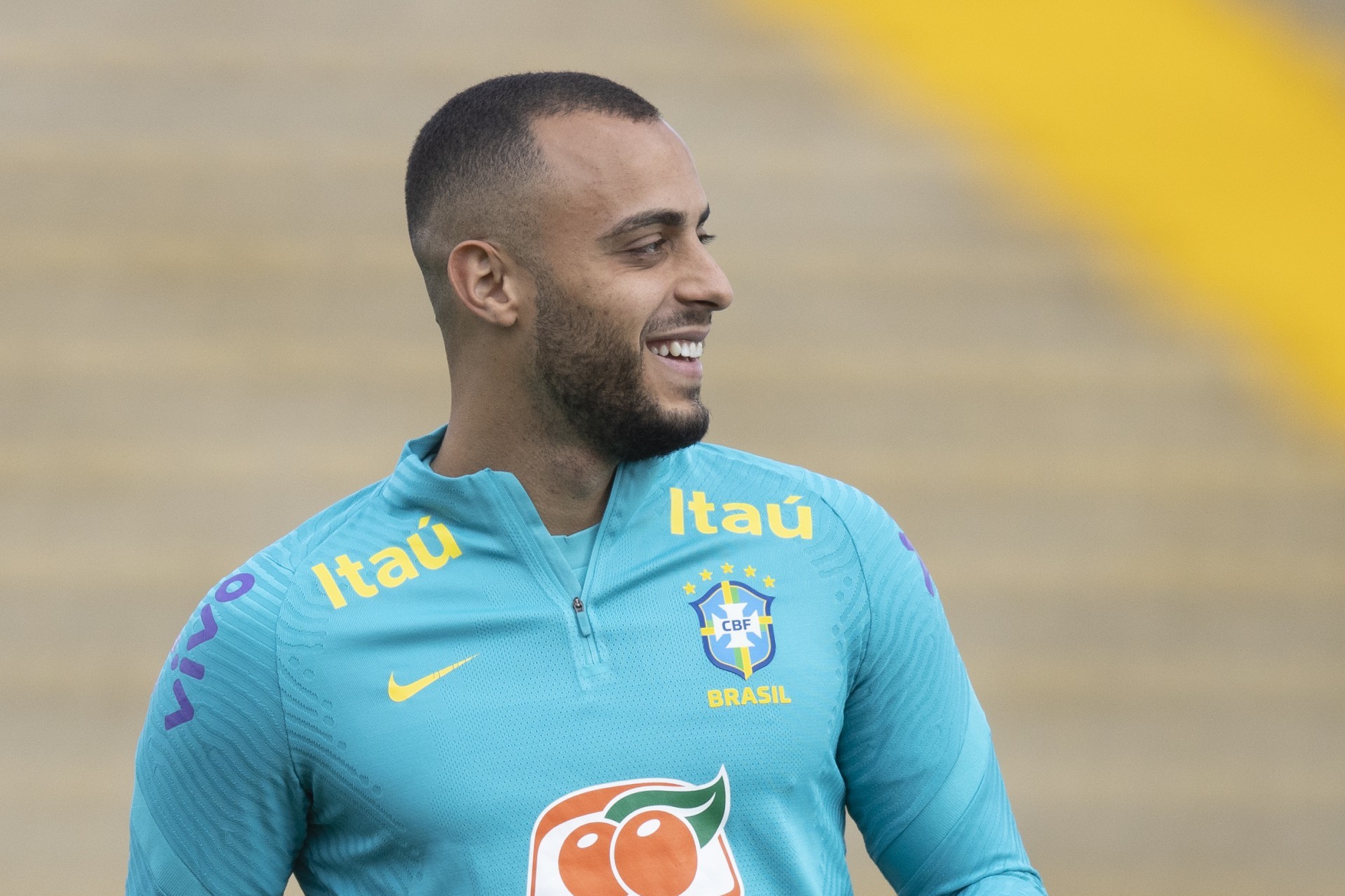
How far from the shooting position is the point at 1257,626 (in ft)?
10.9

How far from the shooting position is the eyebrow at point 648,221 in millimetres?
1313

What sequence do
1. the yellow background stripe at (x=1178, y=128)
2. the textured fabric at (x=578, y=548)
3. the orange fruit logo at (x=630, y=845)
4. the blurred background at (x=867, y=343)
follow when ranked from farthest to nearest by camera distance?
the yellow background stripe at (x=1178, y=128), the blurred background at (x=867, y=343), the textured fabric at (x=578, y=548), the orange fruit logo at (x=630, y=845)

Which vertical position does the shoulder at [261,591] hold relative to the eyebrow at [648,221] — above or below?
below

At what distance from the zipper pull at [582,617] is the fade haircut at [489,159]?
28cm

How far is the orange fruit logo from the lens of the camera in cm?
122

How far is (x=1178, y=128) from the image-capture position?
3.56 metres

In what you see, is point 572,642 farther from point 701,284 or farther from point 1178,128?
point 1178,128

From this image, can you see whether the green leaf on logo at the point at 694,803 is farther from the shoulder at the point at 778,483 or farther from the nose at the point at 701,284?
the nose at the point at 701,284

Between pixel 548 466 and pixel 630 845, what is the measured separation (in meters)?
0.32

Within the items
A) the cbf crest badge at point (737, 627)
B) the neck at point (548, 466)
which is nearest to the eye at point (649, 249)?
the neck at point (548, 466)

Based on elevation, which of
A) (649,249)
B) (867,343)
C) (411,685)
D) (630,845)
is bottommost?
(630,845)

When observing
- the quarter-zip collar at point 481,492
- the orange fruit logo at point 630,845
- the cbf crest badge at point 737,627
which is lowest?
the orange fruit logo at point 630,845

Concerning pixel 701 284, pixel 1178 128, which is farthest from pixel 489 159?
pixel 1178 128

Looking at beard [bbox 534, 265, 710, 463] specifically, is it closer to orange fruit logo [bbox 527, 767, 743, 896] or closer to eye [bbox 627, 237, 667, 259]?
eye [bbox 627, 237, 667, 259]
